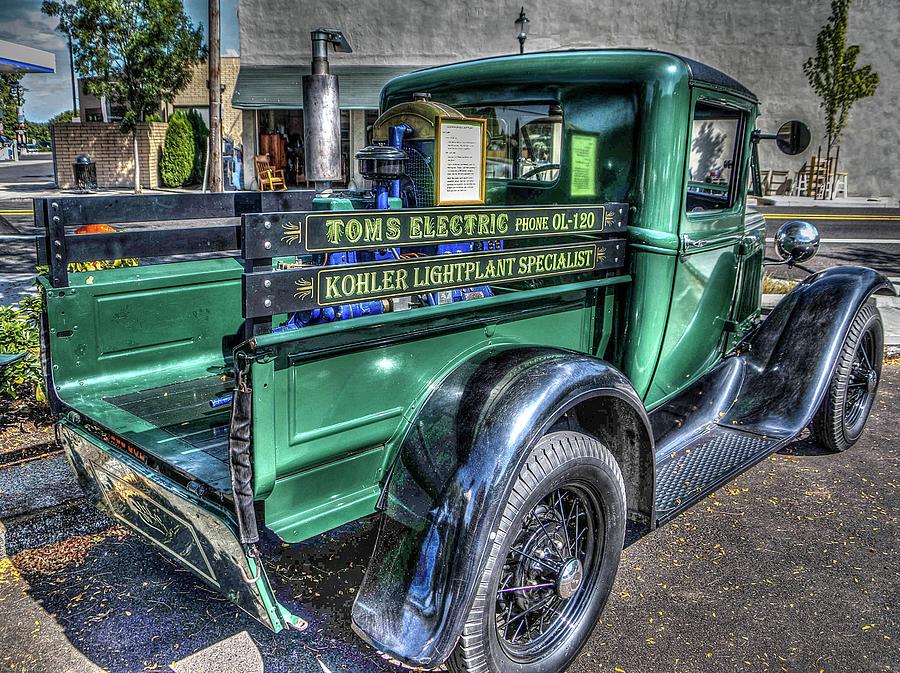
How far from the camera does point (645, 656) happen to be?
2.57 meters

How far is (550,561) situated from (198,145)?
21234 millimetres

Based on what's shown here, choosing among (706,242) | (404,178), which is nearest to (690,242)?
(706,242)

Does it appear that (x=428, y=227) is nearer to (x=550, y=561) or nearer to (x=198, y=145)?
(x=550, y=561)

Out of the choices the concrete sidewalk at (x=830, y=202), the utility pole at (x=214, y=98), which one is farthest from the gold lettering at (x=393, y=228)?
the concrete sidewalk at (x=830, y=202)

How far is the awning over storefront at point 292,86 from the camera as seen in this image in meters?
19.6

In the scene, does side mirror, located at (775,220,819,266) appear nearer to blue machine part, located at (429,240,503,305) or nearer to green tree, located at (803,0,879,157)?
blue machine part, located at (429,240,503,305)

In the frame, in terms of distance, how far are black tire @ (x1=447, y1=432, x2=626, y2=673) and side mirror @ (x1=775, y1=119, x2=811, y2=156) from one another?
2101mm

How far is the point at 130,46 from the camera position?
17.6 meters

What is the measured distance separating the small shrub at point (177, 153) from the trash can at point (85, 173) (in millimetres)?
1705

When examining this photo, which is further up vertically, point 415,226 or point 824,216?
point 415,226

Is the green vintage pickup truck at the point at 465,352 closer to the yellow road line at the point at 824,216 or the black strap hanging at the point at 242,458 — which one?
the black strap hanging at the point at 242,458

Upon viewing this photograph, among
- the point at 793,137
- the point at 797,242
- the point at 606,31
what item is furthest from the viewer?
the point at 606,31

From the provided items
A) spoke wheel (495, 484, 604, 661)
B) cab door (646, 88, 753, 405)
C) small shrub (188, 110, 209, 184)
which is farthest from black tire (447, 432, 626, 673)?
small shrub (188, 110, 209, 184)

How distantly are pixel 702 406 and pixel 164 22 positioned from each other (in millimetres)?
17978
